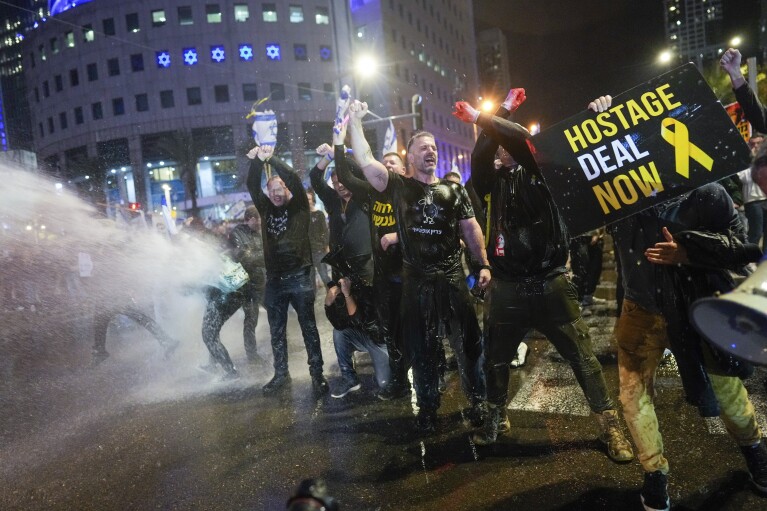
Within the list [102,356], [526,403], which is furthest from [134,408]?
[526,403]

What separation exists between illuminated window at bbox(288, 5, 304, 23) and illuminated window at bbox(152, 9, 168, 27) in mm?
12656

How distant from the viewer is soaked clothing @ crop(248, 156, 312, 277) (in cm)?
491

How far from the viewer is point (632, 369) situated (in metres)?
2.68

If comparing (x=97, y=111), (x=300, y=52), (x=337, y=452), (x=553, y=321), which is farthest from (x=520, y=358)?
(x=97, y=111)

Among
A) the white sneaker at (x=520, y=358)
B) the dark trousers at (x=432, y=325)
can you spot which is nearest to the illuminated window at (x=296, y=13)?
the white sneaker at (x=520, y=358)

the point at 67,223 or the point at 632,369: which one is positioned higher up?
the point at 67,223

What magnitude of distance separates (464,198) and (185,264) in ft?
16.5

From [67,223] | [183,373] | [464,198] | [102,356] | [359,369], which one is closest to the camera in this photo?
[464,198]

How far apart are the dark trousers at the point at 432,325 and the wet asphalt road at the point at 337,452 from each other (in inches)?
18.7

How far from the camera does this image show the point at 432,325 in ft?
12.0

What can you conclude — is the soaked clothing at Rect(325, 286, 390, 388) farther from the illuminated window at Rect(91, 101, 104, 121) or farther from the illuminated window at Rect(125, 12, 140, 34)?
the illuminated window at Rect(125, 12, 140, 34)

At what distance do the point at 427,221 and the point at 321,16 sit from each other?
184 ft

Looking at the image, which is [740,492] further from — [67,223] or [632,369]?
[67,223]

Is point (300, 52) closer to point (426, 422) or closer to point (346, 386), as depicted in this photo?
point (346, 386)
